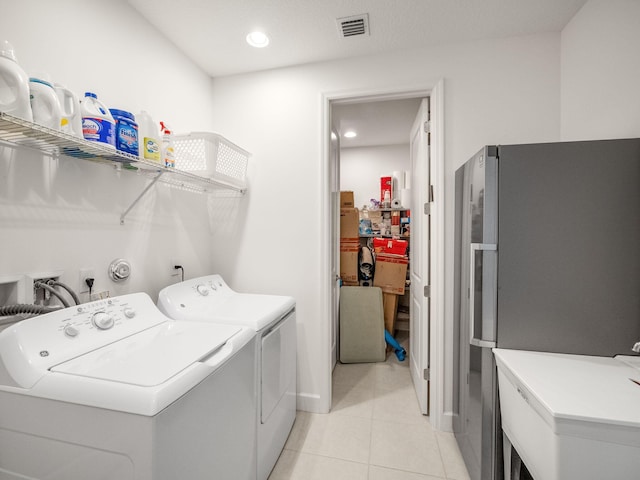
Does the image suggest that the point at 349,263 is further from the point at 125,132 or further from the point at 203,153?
the point at 125,132

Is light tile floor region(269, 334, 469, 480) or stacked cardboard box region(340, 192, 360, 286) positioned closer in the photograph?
light tile floor region(269, 334, 469, 480)

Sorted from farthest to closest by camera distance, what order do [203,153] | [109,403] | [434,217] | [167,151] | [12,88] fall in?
[434,217]
[203,153]
[167,151]
[12,88]
[109,403]

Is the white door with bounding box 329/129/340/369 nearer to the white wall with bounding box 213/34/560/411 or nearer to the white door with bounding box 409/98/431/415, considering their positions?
the white wall with bounding box 213/34/560/411

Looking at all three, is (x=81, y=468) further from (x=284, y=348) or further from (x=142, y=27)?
(x=142, y=27)

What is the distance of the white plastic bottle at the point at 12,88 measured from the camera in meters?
0.84

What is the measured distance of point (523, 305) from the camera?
1.25 m

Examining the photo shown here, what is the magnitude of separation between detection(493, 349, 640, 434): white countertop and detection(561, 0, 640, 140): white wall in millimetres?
1021

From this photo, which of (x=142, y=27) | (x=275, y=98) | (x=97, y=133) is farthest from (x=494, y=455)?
(x=142, y=27)

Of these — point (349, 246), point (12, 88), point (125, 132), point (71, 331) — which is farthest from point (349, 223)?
point (12, 88)

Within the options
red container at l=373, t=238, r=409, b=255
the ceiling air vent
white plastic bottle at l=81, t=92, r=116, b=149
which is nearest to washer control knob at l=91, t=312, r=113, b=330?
white plastic bottle at l=81, t=92, r=116, b=149

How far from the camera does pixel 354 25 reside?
5.50ft

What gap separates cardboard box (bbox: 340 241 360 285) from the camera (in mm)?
3184

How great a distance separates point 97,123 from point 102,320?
0.77 meters

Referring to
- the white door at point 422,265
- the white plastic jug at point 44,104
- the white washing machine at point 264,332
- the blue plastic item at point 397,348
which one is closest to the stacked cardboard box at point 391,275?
the blue plastic item at point 397,348
